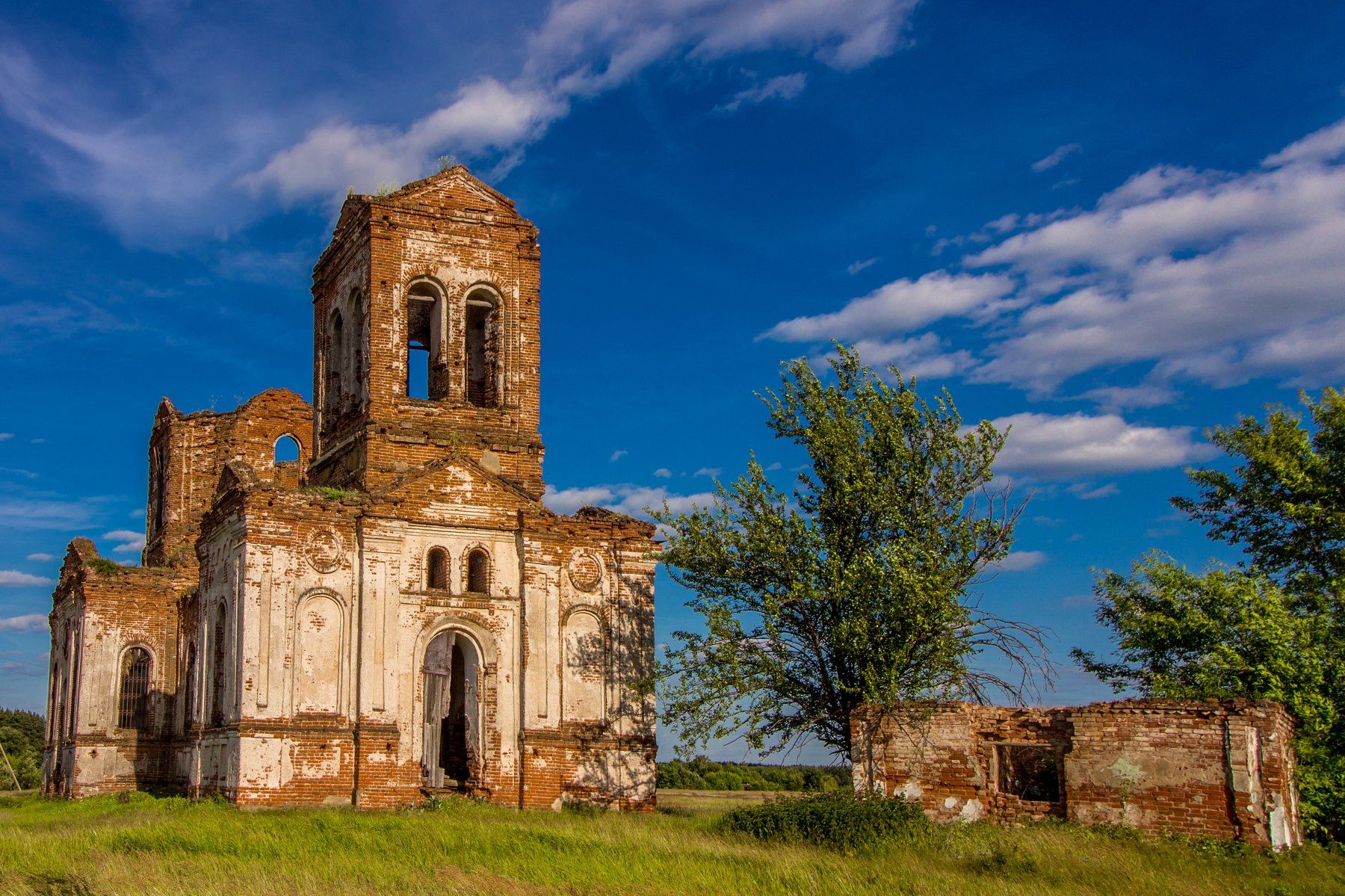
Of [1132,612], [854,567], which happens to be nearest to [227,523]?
[854,567]

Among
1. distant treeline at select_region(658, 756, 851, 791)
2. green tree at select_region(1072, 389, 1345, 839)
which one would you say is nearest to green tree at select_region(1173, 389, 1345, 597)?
green tree at select_region(1072, 389, 1345, 839)

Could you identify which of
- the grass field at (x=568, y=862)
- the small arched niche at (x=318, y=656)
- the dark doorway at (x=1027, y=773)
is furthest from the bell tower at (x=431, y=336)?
the dark doorway at (x=1027, y=773)

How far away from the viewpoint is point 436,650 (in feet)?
70.3

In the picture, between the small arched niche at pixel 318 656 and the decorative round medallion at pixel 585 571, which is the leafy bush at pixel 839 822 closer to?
the decorative round medallion at pixel 585 571

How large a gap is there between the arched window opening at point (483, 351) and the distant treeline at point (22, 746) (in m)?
19.5

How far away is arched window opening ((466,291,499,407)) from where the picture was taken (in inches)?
957

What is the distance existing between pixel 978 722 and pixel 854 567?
3427 mm

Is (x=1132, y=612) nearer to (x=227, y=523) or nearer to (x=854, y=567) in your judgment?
(x=854, y=567)

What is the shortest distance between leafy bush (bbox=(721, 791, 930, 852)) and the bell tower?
338 inches

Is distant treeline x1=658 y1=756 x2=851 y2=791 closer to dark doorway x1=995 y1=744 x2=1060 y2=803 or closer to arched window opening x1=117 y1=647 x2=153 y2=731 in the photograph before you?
arched window opening x1=117 y1=647 x2=153 y2=731

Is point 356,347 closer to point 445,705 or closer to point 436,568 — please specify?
point 436,568

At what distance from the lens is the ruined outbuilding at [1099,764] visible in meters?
14.1

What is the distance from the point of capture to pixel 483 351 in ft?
81.5

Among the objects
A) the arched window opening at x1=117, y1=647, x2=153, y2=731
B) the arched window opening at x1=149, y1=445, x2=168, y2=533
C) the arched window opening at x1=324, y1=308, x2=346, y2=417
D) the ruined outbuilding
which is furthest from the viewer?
the arched window opening at x1=149, y1=445, x2=168, y2=533
